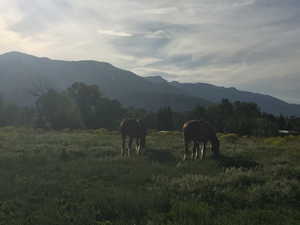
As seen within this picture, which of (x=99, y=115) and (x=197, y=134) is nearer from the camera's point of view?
(x=197, y=134)

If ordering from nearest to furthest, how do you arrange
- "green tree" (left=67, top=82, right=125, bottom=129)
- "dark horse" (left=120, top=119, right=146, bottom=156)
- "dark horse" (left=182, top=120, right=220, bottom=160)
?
"dark horse" (left=182, top=120, right=220, bottom=160) → "dark horse" (left=120, top=119, right=146, bottom=156) → "green tree" (left=67, top=82, right=125, bottom=129)

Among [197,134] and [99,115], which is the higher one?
[99,115]

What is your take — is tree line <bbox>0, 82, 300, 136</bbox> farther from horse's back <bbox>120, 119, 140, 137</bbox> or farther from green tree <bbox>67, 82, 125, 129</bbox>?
horse's back <bbox>120, 119, 140, 137</bbox>

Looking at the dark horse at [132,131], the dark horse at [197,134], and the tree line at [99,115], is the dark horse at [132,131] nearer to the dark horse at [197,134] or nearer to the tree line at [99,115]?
the dark horse at [197,134]

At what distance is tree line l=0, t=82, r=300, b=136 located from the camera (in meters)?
66.2

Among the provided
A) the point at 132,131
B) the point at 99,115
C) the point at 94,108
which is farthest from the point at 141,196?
the point at 94,108

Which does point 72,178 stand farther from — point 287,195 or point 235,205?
point 287,195

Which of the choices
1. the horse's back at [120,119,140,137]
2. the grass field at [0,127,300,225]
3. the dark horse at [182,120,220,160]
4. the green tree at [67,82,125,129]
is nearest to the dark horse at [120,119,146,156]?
the horse's back at [120,119,140,137]

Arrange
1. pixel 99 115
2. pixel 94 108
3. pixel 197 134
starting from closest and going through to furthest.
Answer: pixel 197 134
pixel 99 115
pixel 94 108

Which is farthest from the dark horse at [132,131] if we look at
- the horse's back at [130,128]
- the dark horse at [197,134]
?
the dark horse at [197,134]

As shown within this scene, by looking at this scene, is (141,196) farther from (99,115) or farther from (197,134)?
(99,115)

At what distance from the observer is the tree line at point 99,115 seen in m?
66.2

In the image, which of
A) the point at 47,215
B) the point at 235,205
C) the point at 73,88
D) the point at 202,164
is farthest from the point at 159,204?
the point at 73,88

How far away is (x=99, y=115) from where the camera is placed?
247 feet
